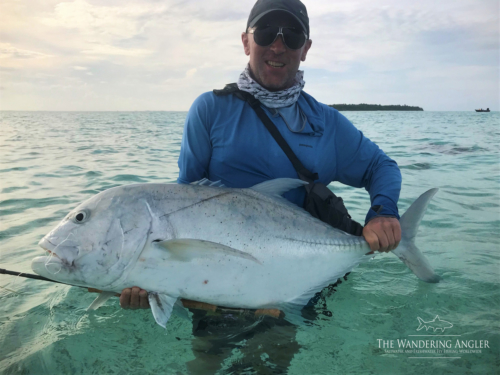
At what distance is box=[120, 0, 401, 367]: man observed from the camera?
8.27 feet

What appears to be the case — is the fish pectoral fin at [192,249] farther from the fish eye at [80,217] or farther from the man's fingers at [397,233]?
the man's fingers at [397,233]

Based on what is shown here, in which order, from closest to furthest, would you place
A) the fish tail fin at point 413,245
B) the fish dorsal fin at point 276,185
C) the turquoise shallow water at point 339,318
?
the fish dorsal fin at point 276,185, the fish tail fin at point 413,245, the turquoise shallow water at point 339,318

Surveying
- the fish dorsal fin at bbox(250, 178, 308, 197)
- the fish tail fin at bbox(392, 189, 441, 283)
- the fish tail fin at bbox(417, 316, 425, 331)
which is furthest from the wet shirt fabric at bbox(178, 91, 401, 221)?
the fish tail fin at bbox(417, 316, 425, 331)

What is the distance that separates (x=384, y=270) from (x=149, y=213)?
2.86 metres

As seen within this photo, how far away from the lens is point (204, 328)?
7.89ft

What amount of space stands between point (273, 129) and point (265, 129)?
0.06m

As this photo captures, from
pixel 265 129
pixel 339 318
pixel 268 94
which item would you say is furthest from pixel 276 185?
pixel 339 318

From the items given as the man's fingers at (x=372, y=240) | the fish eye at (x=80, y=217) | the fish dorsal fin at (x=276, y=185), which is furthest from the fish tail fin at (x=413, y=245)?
the fish eye at (x=80, y=217)

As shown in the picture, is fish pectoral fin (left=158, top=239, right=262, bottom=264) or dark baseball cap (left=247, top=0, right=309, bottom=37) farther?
dark baseball cap (left=247, top=0, right=309, bottom=37)

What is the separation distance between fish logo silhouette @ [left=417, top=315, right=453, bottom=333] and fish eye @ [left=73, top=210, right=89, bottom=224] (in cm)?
252

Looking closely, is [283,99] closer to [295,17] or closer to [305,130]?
[305,130]

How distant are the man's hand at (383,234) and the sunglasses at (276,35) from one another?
4.42ft

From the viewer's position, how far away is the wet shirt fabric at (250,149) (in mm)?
2516

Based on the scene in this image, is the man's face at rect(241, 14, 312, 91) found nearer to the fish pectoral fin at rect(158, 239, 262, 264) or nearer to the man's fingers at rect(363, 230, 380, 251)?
the man's fingers at rect(363, 230, 380, 251)
